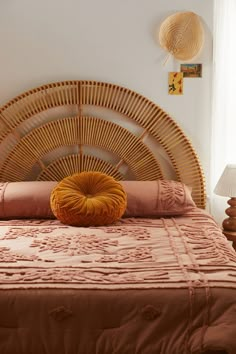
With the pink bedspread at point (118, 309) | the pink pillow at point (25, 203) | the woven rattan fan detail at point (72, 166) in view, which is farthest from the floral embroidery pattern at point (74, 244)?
the woven rattan fan detail at point (72, 166)

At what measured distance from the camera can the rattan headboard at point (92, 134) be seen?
11.9ft

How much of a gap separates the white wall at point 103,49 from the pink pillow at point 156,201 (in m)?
0.55

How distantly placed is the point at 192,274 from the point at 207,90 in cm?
180

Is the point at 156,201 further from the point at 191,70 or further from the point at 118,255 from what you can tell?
the point at 191,70

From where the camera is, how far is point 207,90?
3.64 meters

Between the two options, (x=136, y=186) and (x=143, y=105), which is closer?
(x=136, y=186)

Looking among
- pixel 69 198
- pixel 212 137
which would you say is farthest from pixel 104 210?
pixel 212 137

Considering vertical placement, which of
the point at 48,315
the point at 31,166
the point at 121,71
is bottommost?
the point at 48,315

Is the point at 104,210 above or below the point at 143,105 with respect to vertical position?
below

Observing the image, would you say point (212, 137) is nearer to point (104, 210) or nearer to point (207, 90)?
point (207, 90)

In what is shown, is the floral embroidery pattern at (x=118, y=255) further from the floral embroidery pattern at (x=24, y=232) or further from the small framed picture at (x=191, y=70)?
the small framed picture at (x=191, y=70)

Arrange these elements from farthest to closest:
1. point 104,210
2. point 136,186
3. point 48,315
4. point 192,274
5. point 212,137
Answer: point 212,137 → point 136,186 → point 104,210 → point 192,274 → point 48,315

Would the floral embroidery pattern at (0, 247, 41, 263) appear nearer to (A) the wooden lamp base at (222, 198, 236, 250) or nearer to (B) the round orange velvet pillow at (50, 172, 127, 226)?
(B) the round orange velvet pillow at (50, 172, 127, 226)

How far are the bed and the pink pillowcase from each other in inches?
0.9
